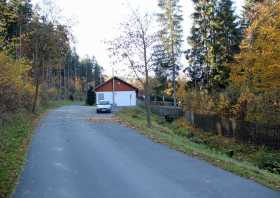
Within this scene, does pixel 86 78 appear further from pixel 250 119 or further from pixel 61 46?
pixel 250 119

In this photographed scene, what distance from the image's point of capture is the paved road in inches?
336

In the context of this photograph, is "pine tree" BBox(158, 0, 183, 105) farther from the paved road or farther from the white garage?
the paved road

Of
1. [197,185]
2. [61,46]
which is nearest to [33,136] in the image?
[197,185]

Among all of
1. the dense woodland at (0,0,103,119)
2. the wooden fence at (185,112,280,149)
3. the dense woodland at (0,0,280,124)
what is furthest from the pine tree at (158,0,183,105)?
the wooden fence at (185,112,280,149)

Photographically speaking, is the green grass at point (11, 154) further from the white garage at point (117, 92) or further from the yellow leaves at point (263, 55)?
the white garage at point (117, 92)

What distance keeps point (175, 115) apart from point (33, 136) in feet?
74.5

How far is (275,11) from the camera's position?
23.8 meters

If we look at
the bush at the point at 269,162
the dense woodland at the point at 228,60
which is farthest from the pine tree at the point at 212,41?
the bush at the point at 269,162

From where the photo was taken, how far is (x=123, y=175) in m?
10.3

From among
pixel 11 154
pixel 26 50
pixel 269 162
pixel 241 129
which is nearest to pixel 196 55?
pixel 26 50

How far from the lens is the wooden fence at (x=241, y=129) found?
22109 millimetres

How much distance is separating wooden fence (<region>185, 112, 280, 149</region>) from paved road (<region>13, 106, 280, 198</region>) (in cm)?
871

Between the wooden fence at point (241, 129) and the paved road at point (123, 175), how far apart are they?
28.6ft

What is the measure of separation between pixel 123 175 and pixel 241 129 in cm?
1654
